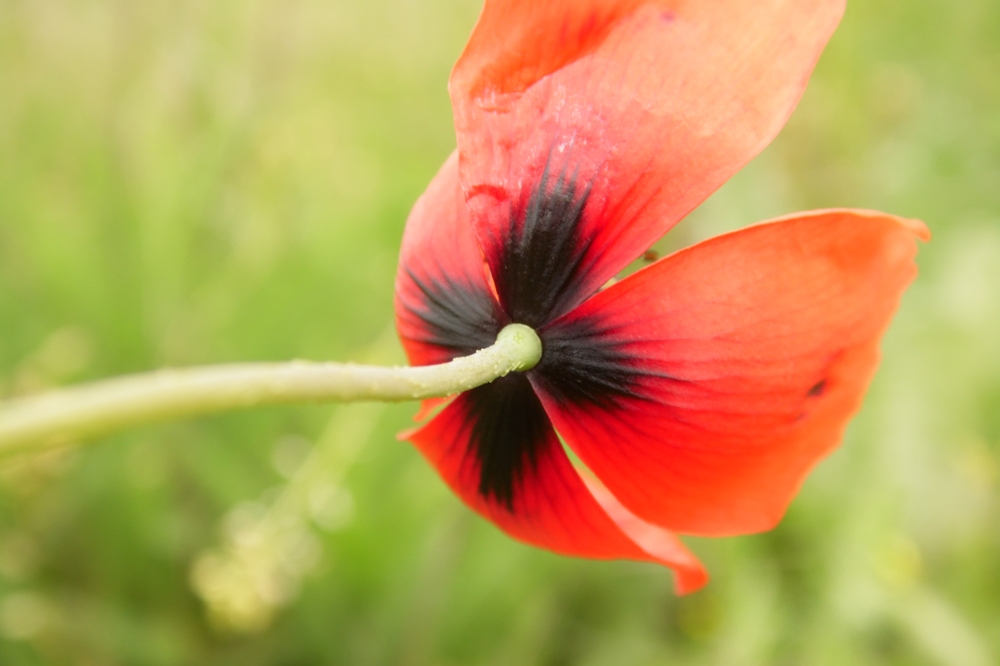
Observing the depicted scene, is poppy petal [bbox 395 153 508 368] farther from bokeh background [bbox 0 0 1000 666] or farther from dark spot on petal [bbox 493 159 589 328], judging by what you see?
bokeh background [bbox 0 0 1000 666]

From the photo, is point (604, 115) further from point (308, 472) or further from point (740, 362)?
point (308, 472)

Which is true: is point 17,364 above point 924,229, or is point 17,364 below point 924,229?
above

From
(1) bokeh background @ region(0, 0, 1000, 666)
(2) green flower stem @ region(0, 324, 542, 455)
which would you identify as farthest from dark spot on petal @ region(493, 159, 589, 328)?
(1) bokeh background @ region(0, 0, 1000, 666)

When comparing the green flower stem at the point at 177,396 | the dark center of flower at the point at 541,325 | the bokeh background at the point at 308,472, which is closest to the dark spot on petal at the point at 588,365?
the dark center of flower at the point at 541,325

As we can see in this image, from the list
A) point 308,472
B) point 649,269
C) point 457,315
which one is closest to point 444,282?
point 457,315

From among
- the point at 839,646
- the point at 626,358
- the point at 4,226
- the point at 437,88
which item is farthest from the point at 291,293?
the point at 437,88

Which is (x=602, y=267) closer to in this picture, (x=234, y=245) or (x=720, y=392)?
(x=720, y=392)
